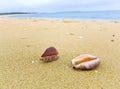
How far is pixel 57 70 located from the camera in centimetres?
201

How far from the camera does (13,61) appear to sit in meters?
2.33

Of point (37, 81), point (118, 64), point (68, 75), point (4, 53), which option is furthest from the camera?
point (4, 53)

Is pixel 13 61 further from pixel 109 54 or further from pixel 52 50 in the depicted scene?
pixel 109 54

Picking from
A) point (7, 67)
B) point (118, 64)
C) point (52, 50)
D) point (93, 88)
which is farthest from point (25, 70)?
point (118, 64)

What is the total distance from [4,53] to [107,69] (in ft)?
4.54

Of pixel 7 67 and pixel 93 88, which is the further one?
pixel 7 67

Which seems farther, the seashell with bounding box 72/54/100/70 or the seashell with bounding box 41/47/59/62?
the seashell with bounding box 41/47/59/62

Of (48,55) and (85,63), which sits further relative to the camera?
(48,55)

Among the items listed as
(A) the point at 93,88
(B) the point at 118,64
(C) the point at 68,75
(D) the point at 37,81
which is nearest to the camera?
(A) the point at 93,88

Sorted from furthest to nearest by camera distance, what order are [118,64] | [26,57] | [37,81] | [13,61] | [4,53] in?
[4,53] < [26,57] < [13,61] < [118,64] < [37,81]

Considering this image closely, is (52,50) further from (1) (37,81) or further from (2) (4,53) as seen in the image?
(2) (4,53)

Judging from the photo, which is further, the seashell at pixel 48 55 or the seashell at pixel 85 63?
the seashell at pixel 48 55

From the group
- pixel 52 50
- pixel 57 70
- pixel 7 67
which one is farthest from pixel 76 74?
pixel 7 67

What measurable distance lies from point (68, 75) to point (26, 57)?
2.59 feet
